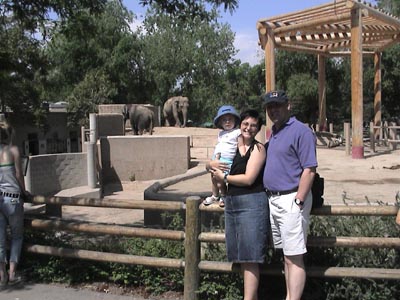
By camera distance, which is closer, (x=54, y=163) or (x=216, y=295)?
(x=216, y=295)

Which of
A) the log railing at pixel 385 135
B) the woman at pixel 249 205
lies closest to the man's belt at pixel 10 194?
the woman at pixel 249 205

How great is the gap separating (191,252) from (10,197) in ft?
6.27

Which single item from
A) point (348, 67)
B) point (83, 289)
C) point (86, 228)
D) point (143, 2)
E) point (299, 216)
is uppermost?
point (348, 67)

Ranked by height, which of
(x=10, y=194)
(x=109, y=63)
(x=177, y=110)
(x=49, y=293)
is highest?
(x=109, y=63)

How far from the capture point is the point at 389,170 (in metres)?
13.2

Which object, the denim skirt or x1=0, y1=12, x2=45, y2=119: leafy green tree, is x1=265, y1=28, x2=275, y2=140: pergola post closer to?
x1=0, y1=12, x2=45, y2=119: leafy green tree

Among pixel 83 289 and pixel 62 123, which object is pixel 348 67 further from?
pixel 83 289

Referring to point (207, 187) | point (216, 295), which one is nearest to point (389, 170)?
point (207, 187)

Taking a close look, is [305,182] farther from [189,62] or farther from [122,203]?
[189,62]

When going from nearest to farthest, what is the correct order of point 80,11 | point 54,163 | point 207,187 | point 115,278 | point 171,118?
point 115,278, point 80,11, point 207,187, point 54,163, point 171,118

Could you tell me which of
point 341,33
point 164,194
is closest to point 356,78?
point 341,33

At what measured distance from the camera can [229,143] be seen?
13.5ft

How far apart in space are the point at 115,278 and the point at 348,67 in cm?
3271

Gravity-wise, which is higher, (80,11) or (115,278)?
(80,11)
